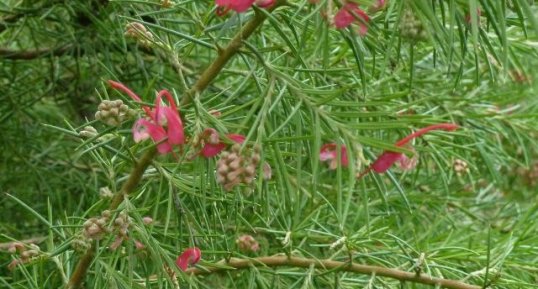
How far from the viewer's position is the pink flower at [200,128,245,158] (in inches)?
27.8

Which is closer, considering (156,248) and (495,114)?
(156,248)

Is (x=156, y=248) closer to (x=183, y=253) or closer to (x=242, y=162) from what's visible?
(x=183, y=253)

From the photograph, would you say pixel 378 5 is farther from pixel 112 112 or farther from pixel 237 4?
pixel 112 112

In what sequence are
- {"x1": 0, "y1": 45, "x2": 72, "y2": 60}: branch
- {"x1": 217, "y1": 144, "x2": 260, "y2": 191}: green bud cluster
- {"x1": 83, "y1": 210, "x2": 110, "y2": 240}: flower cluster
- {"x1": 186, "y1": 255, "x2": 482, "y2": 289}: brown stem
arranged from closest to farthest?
{"x1": 217, "y1": 144, "x2": 260, "y2": 191}: green bud cluster
{"x1": 83, "y1": 210, "x2": 110, "y2": 240}: flower cluster
{"x1": 186, "y1": 255, "x2": 482, "y2": 289}: brown stem
{"x1": 0, "y1": 45, "x2": 72, "y2": 60}: branch

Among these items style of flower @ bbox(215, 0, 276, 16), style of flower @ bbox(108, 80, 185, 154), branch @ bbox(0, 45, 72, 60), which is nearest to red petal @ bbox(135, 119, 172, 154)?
style of flower @ bbox(108, 80, 185, 154)

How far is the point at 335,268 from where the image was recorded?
0.93 metres

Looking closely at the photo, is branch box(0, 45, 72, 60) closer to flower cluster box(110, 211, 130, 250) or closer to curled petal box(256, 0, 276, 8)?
flower cluster box(110, 211, 130, 250)

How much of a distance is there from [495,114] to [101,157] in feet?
2.64

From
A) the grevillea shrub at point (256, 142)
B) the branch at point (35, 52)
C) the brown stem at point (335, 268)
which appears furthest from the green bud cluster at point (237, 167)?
the branch at point (35, 52)

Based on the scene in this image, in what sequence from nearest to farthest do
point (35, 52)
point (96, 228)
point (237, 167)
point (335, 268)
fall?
point (237, 167) → point (96, 228) → point (335, 268) → point (35, 52)

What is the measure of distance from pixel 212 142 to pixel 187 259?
18 cm

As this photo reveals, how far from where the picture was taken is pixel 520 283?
0.92m

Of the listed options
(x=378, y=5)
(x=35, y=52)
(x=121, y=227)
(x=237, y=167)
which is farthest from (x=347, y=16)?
(x=35, y=52)

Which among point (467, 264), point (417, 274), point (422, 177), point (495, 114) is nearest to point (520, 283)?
point (417, 274)
